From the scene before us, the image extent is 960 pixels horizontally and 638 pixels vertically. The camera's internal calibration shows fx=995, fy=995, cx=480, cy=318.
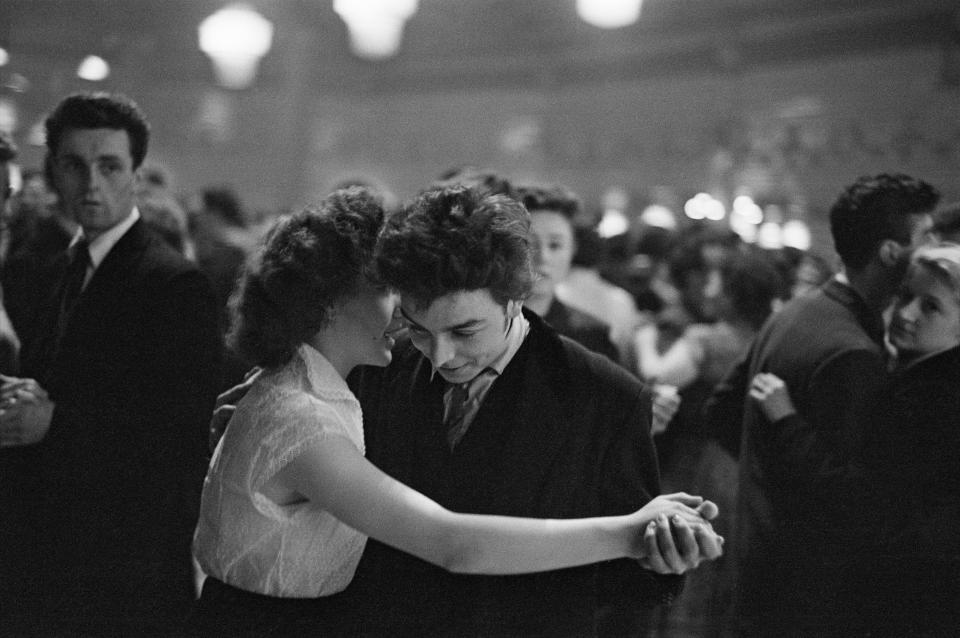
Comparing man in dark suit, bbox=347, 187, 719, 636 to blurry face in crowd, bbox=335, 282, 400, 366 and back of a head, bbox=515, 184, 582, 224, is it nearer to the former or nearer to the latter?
blurry face in crowd, bbox=335, 282, 400, 366

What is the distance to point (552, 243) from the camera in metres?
2.84

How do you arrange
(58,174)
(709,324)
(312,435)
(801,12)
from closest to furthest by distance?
(312,435) < (58,174) < (709,324) < (801,12)

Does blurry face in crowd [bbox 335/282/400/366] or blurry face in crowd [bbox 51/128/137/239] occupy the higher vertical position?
blurry face in crowd [bbox 51/128/137/239]

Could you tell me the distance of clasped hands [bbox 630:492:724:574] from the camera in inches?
55.2

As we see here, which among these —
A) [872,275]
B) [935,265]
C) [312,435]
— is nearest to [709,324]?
[872,275]

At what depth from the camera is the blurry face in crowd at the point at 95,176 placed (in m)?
2.27

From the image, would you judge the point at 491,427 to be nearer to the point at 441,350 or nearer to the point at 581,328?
the point at 441,350

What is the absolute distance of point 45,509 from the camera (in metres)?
2.38

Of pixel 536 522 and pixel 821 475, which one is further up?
pixel 536 522

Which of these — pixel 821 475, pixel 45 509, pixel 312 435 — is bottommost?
pixel 45 509

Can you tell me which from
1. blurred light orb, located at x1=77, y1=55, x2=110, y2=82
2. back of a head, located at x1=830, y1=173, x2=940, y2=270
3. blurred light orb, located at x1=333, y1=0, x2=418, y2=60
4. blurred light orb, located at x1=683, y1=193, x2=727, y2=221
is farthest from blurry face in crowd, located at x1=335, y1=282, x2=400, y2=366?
blurred light orb, located at x1=683, y1=193, x2=727, y2=221

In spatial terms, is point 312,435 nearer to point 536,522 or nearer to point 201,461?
point 536,522

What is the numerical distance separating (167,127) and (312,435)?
9.03 metres

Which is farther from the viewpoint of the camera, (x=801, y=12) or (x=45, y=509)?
(x=801, y=12)
